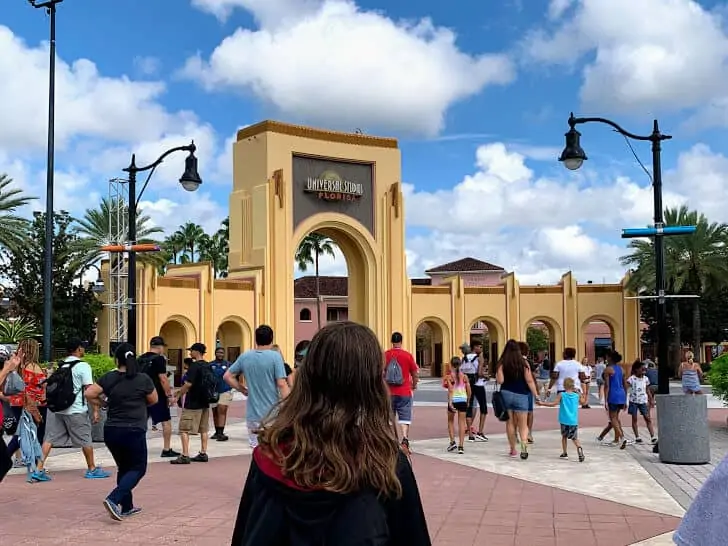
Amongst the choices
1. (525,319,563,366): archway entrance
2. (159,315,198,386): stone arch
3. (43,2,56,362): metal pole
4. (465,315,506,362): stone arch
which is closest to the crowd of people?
(43,2,56,362): metal pole

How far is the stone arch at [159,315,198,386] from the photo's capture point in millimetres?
39031

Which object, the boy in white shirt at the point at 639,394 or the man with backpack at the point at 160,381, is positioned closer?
the man with backpack at the point at 160,381

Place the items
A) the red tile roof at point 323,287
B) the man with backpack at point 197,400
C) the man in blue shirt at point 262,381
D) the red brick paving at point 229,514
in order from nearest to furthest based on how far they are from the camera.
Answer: the red brick paving at point 229,514, the man in blue shirt at point 262,381, the man with backpack at point 197,400, the red tile roof at point 323,287

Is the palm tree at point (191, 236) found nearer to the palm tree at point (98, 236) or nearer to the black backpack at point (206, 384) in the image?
the palm tree at point (98, 236)

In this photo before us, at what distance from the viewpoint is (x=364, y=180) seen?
43.8 m

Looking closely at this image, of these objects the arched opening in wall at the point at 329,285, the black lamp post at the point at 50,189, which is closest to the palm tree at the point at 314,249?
the arched opening in wall at the point at 329,285

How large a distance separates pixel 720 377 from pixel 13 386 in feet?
43.2

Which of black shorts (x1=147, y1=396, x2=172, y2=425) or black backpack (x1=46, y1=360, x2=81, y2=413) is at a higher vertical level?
black backpack (x1=46, y1=360, x2=81, y2=413)

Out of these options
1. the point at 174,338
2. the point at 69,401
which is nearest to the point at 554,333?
the point at 174,338

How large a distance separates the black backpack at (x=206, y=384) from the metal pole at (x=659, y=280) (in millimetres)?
6891

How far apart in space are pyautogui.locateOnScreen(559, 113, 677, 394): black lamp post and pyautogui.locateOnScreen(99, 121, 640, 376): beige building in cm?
2629

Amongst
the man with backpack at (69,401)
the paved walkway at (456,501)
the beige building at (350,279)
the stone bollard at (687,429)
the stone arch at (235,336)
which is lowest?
the paved walkway at (456,501)

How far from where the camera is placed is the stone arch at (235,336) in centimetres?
4069

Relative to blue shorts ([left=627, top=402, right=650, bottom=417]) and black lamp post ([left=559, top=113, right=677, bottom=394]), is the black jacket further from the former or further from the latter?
blue shorts ([left=627, top=402, right=650, bottom=417])
